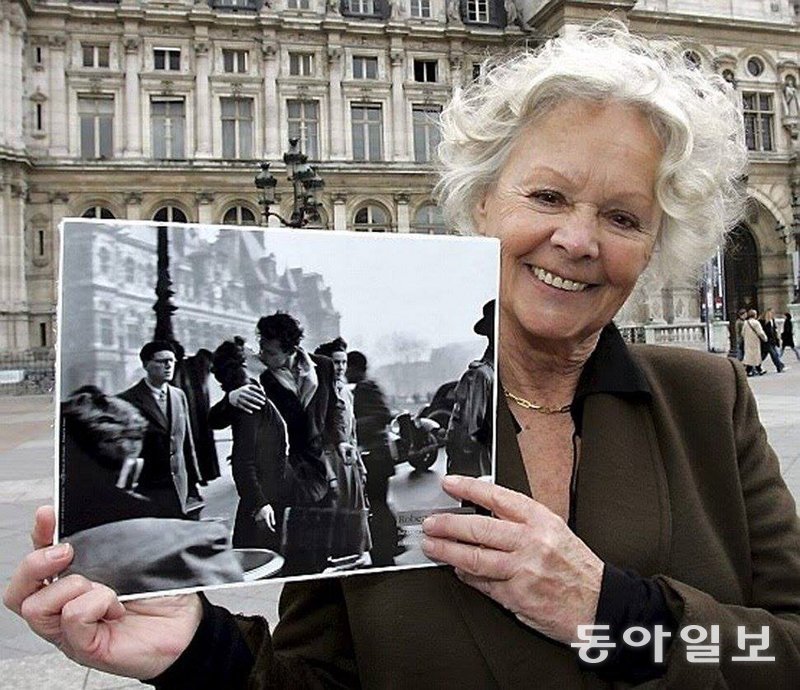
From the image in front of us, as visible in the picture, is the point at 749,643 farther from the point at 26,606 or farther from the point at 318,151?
the point at 318,151

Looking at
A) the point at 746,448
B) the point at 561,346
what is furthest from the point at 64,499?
the point at 746,448

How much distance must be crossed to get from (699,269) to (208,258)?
3.92ft

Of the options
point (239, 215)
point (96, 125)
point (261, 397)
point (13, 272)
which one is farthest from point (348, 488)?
point (96, 125)

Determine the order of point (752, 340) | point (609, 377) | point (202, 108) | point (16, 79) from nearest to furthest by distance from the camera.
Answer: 1. point (609, 377)
2. point (752, 340)
3. point (16, 79)
4. point (202, 108)

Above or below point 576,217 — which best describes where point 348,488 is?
below

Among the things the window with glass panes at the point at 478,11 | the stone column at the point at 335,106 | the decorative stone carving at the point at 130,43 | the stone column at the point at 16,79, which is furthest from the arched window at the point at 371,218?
the stone column at the point at 16,79

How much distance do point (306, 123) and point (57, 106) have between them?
27.7ft

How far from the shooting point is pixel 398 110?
97.8 ft

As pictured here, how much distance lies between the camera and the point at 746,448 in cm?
168

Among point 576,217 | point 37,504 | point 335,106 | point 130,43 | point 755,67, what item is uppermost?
point 130,43

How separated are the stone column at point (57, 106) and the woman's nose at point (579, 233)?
95.4ft

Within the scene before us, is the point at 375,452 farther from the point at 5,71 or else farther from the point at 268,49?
the point at 268,49

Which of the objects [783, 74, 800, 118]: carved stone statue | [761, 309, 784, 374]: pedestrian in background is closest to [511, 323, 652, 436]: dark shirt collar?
[761, 309, 784, 374]: pedestrian in background

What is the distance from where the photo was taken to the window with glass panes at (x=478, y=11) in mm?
31391
